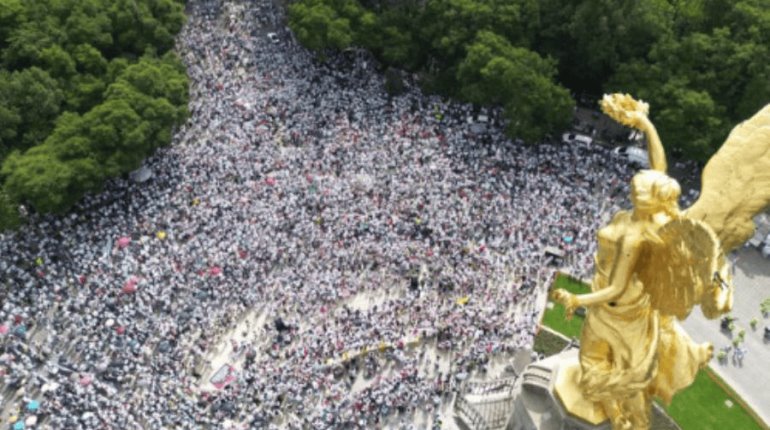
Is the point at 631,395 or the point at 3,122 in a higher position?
the point at 631,395

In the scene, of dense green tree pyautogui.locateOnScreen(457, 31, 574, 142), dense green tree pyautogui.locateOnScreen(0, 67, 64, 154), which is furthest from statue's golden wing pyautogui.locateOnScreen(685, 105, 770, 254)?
dense green tree pyautogui.locateOnScreen(0, 67, 64, 154)

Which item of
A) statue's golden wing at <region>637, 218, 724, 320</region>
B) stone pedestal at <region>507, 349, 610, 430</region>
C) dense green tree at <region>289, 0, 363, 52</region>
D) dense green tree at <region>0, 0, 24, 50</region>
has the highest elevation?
statue's golden wing at <region>637, 218, 724, 320</region>

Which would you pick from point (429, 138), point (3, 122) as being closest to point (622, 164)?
point (429, 138)

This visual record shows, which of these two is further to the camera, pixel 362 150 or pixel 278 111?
pixel 278 111

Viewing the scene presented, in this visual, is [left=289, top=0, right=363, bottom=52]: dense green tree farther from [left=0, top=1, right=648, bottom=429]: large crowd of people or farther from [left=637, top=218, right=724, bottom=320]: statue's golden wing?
[left=637, top=218, right=724, bottom=320]: statue's golden wing

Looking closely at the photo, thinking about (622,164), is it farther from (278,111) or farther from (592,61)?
(278,111)
